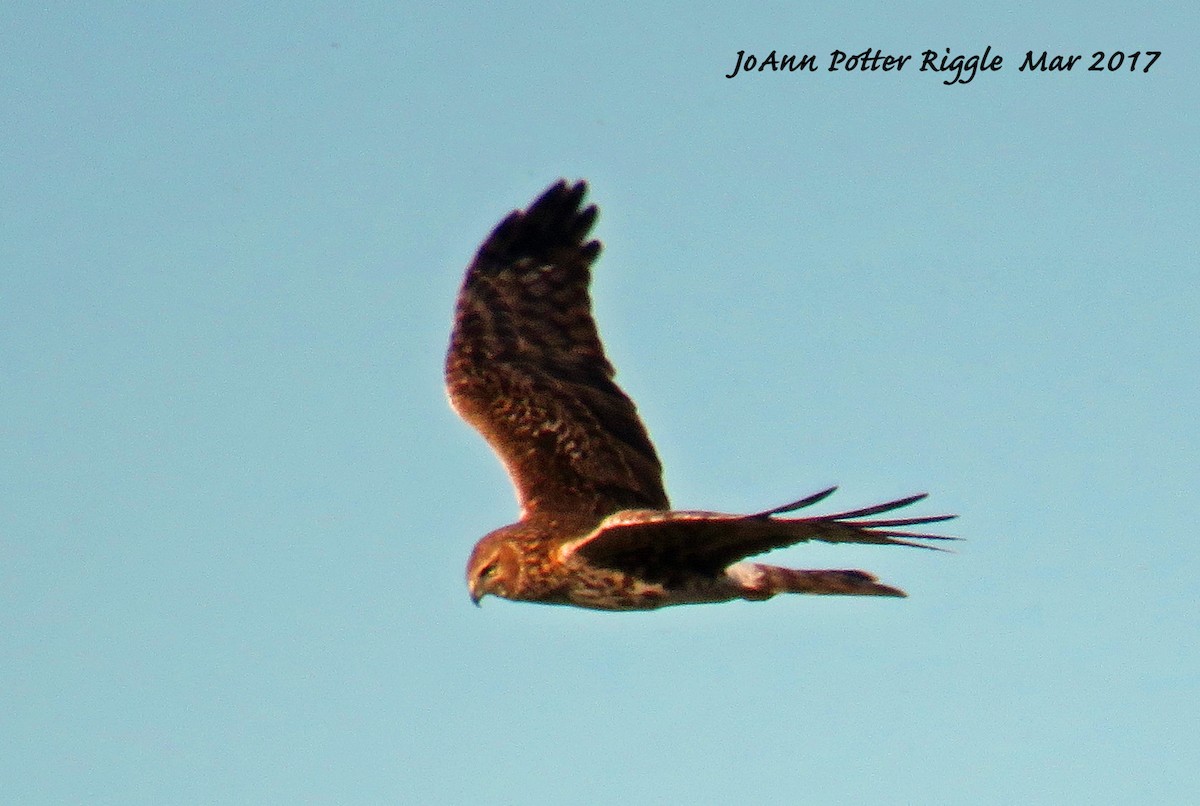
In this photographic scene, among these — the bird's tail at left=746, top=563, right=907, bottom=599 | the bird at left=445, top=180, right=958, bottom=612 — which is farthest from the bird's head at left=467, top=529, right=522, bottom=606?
the bird's tail at left=746, top=563, right=907, bottom=599

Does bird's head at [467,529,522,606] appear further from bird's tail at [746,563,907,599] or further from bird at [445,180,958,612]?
bird's tail at [746,563,907,599]

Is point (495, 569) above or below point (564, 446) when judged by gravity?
below

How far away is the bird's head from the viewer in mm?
8617

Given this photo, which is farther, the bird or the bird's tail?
the bird's tail

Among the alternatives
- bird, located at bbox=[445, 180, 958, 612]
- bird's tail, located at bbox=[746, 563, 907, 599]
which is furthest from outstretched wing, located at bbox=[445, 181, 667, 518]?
bird's tail, located at bbox=[746, 563, 907, 599]

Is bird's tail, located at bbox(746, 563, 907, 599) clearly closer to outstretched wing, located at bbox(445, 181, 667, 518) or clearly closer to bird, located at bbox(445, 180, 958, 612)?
bird, located at bbox(445, 180, 958, 612)

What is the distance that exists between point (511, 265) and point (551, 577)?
6.26 feet

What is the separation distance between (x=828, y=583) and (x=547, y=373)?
1.75 meters

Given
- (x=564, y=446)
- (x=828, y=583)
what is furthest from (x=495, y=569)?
(x=828, y=583)

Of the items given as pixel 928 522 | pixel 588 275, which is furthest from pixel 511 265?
pixel 928 522

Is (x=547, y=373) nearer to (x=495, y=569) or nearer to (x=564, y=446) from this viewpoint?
(x=564, y=446)

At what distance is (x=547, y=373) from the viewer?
9461 millimetres

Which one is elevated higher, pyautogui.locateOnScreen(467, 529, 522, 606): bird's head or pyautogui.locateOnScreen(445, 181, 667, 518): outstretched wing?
pyautogui.locateOnScreen(445, 181, 667, 518): outstretched wing

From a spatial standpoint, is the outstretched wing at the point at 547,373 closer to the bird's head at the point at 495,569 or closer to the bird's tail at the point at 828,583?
the bird's head at the point at 495,569
